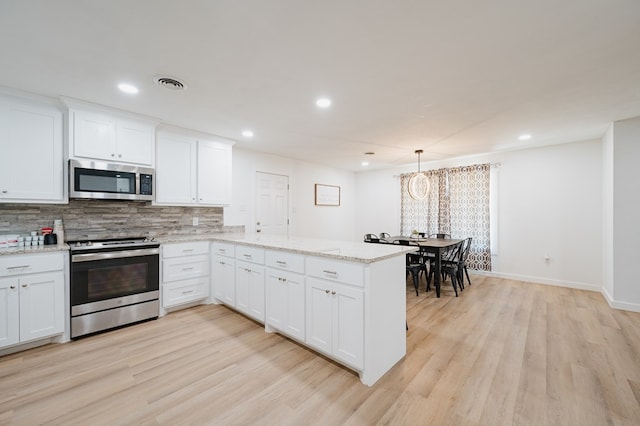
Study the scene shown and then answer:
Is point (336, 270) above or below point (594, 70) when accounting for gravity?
below

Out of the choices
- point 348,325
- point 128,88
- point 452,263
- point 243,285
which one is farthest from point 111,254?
point 452,263

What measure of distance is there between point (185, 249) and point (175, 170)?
1107 mm

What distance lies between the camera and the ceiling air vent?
2332 mm

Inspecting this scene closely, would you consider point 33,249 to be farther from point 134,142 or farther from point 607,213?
point 607,213

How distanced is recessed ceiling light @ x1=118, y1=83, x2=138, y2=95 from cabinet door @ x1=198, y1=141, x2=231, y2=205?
127cm

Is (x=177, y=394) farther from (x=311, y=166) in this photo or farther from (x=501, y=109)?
(x=311, y=166)

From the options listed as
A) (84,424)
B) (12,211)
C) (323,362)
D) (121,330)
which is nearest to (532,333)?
(323,362)

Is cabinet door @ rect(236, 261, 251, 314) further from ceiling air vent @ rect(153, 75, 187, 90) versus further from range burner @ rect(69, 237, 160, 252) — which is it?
ceiling air vent @ rect(153, 75, 187, 90)

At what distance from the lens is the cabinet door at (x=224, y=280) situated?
129 inches

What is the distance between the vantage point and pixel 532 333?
2781 mm

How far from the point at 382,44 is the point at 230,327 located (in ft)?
10.2

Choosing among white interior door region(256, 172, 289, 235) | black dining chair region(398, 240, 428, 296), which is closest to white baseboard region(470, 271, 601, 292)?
black dining chair region(398, 240, 428, 296)

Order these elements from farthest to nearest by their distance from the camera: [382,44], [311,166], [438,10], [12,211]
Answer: [311,166], [12,211], [382,44], [438,10]

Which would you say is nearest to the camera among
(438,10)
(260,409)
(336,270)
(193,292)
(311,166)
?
(438,10)
